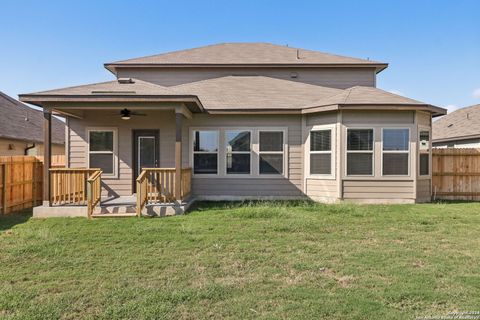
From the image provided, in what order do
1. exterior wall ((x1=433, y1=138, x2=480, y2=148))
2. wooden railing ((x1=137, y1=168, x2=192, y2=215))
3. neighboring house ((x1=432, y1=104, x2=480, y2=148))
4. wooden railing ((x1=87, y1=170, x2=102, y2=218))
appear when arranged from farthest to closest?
neighboring house ((x1=432, y1=104, x2=480, y2=148)) < exterior wall ((x1=433, y1=138, x2=480, y2=148)) < wooden railing ((x1=137, y1=168, x2=192, y2=215)) < wooden railing ((x1=87, y1=170, x2=102, y2=218))

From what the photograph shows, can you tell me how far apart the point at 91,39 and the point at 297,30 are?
34.6ft

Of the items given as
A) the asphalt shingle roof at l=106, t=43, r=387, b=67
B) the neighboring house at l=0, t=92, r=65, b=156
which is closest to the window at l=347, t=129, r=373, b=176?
the asphalt shingle roof at l=106, t=43, r=387, b=67

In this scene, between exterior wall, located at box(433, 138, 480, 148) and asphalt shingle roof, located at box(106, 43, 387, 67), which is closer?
asphalt shingle roof, located at box(106, 43, 387, 67)

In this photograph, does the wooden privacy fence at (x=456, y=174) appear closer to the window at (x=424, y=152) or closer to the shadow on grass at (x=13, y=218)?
the window at (x=424, y=152)

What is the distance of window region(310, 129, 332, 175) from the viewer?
903 centimetres

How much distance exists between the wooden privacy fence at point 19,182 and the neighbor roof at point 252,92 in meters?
5.09

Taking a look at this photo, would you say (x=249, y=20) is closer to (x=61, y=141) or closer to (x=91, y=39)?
(x=91, y=39)

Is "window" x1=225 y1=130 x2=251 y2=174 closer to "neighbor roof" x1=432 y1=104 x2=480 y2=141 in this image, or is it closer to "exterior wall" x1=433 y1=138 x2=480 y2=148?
"neighbor roof" x1=432 y1=104 x2=480 y2=141

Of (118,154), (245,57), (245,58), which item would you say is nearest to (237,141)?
(118,154)

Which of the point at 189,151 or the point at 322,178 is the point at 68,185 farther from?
the point at 322,178

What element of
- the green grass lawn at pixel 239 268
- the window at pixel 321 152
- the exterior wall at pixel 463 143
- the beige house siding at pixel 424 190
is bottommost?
the green grass lawn at pixel 239 268

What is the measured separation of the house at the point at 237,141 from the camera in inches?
304

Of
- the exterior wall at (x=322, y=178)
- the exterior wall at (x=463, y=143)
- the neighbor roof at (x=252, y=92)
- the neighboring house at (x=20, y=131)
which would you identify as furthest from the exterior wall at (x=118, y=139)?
the exterior wall at (x=463, y=143)

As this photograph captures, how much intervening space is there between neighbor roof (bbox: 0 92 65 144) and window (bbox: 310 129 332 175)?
12.6m
